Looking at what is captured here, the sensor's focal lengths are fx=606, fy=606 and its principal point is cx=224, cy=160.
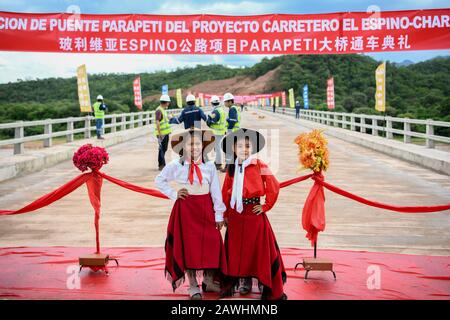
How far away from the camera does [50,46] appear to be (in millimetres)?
9375

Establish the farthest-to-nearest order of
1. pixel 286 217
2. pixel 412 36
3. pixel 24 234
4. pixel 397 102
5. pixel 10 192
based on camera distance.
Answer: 1. pixel 397 102
2. pixel 10 192
3. pixel 412 36
4. pixel 286 217
5. pixel 24 234

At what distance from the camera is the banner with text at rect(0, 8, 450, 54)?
918 cm

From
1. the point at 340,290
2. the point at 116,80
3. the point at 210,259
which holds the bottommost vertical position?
the point at 340,290

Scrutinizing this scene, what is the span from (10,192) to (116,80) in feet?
442

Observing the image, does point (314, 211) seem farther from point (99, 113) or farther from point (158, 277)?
point (99, 113)

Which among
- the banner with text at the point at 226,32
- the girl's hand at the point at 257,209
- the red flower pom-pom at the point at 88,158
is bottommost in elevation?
the girl's hand at the point at 257,209

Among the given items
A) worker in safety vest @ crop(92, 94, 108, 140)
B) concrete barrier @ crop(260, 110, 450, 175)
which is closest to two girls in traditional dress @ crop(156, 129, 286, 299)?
concrete barrier @ crop(260, 110, 450, 175)

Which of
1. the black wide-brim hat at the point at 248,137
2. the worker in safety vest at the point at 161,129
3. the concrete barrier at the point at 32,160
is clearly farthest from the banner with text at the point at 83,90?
the black wide-brim hat at the point at 248,137

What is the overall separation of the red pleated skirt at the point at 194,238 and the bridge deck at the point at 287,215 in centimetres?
230

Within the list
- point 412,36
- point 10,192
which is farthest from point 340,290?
point 10,192

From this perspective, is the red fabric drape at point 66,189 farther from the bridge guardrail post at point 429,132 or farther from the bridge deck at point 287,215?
the bridge guardrail post at point 429,132

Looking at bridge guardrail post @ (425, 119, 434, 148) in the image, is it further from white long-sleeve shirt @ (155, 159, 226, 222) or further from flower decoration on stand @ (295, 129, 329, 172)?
white long-sleeve shirt @ (155, 159, 226, 222)

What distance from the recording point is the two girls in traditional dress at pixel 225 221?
4.68 m
